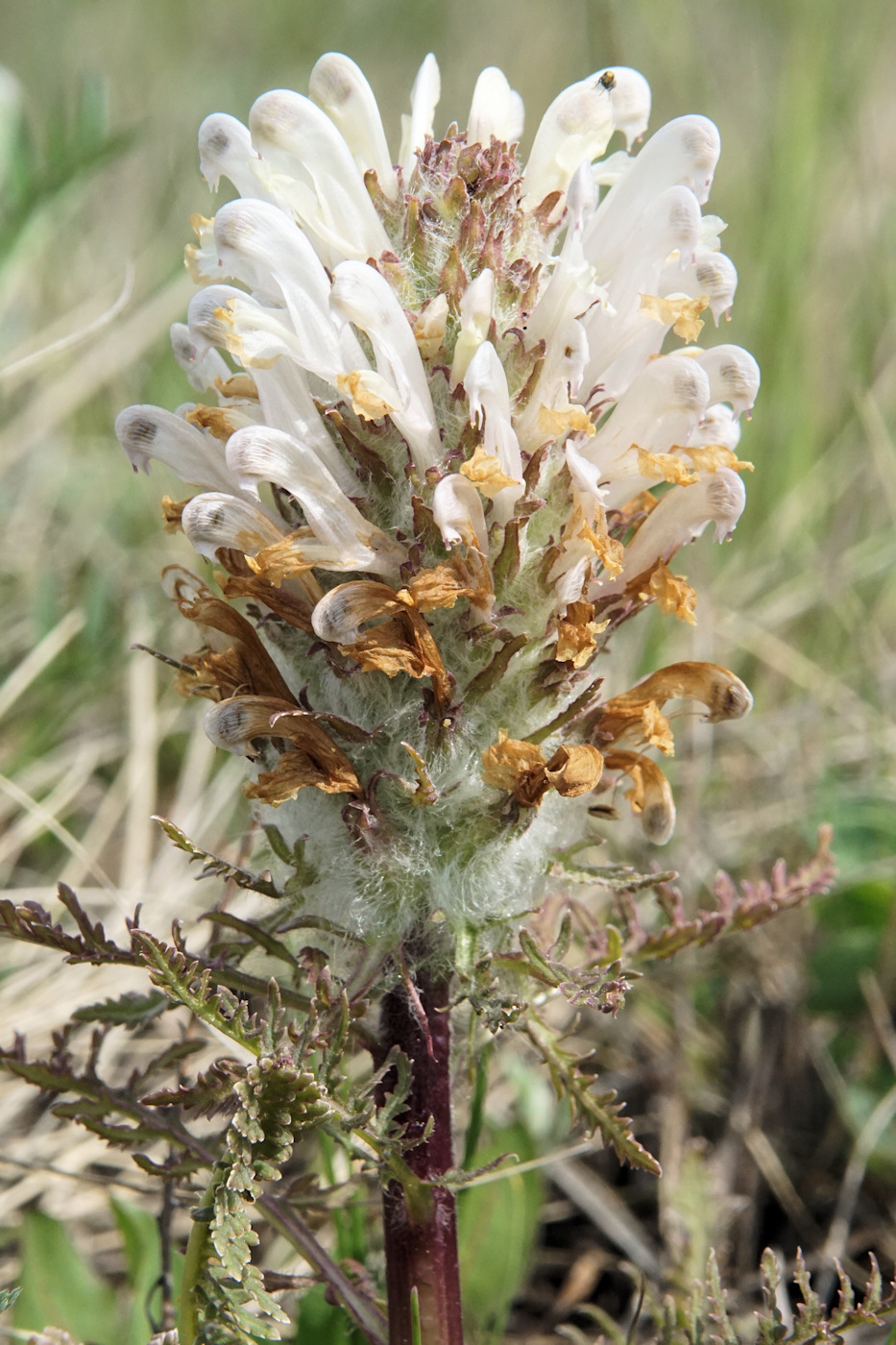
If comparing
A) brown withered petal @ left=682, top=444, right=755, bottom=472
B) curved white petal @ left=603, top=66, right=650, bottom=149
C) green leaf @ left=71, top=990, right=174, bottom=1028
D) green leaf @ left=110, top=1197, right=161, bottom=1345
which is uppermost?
curved white petal @ left=603, top=66, right=650, bottom=149

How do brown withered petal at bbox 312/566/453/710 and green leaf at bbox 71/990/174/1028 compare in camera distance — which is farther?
green leaf at bbox 71/990/174/1028

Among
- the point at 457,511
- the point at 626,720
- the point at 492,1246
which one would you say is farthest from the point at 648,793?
the point at 492,1246

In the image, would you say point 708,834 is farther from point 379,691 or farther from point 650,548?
point 379,691

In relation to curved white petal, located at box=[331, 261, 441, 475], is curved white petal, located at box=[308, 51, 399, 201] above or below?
above

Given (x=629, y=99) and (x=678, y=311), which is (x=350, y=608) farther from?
(x=629, y=99)

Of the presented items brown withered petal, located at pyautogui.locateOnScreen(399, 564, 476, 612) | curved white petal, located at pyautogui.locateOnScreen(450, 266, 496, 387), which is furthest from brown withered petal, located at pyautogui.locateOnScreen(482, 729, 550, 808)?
curved white petal, located at pyautogui.locateOnScreen(450, 266, 496, 387)

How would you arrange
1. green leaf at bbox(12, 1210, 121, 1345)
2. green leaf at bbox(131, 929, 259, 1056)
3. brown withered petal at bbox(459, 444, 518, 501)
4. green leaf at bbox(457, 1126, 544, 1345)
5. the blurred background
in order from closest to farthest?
green leaf at bbox(131, 929, 259, 1056) → brown withered petal at bbox(459, 444, 518, 501) → green leaf at bbox(12, 1210, 121, 1345) → green leaf at bbox(457, 1126, 544, 1345) → the blurred background

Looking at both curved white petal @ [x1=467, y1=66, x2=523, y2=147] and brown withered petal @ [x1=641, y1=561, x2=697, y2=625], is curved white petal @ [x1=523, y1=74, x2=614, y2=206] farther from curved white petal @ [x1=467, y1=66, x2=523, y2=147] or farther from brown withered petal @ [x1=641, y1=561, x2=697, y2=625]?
brown withered petal @ [x1=641, y1=561, x2=697, y2=625]
